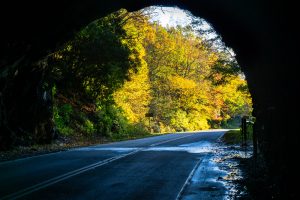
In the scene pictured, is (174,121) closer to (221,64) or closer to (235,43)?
(221,64)

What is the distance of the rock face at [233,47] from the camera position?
7.04 meters

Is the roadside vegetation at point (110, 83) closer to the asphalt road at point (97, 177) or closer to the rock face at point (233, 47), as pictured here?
the rock face at point (233, 47)

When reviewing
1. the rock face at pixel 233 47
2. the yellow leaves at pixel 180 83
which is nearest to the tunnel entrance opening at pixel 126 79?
the yellow leaves at pixel 180 83

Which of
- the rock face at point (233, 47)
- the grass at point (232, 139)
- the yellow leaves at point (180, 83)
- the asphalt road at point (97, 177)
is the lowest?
the asphalt road at point (97, 177)

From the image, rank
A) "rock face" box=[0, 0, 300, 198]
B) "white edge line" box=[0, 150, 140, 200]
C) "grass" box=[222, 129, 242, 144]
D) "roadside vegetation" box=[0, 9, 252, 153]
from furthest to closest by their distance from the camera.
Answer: "roadside vegetation" box=[0, 9, 252, 153] → "grass" box=[222, 129, 242, 144] → "white edge line" box=[0, 150, 140, 200] → "rock face" box=[0, 0, 300, 198]

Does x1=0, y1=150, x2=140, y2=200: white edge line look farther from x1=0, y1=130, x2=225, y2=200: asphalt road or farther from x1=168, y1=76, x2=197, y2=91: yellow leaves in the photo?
x1=168, y1=76, x2=197, y2=91: yellow leaves

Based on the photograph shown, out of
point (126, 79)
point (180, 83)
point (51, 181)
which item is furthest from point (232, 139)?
point (180, 83)

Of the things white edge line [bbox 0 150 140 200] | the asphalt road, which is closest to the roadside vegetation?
the asphalt road

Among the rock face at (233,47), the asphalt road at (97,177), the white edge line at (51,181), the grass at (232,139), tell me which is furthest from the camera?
the grass at (232,139)

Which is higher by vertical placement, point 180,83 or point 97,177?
point 180,83

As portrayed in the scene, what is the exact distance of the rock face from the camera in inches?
277

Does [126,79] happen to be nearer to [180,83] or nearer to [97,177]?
[97,177]

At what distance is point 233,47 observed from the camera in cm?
1228

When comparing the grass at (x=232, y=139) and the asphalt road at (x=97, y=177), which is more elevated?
the grass at (x=232, y=139)
